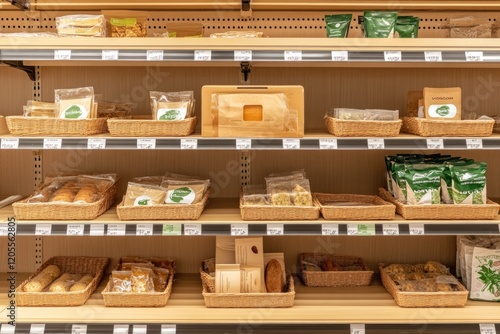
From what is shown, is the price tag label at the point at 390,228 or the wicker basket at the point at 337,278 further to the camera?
the wicker basket at the point at 337,278

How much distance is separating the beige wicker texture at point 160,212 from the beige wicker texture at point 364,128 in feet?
2.54

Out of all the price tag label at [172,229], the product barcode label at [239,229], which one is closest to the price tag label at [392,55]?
the product barcode label at [239,229]

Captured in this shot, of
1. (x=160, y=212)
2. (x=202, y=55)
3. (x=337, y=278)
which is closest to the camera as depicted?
(x=202, y=55)

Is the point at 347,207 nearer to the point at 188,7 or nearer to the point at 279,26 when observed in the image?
the point at 279,26

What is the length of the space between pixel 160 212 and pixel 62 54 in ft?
2.86

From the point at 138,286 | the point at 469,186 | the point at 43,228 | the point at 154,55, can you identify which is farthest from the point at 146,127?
the point at 469,186

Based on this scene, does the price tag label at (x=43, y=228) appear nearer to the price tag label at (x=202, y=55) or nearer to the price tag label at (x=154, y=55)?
the price tag label at (x=154, y=55)

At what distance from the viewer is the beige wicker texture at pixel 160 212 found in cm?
248

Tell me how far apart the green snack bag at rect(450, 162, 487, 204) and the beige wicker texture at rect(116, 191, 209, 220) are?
4.13ft

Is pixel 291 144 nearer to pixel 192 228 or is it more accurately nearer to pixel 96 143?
pixel 192 228

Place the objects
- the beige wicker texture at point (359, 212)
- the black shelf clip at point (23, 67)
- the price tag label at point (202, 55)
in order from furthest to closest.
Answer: the black shelf clip at point (23, 67)
the beige wicker texture at point (359, 212)
the price tag label at point (202, 55)

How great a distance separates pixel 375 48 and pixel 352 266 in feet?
4.14

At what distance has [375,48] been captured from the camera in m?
2.41

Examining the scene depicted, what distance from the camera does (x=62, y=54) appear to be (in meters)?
2.41
